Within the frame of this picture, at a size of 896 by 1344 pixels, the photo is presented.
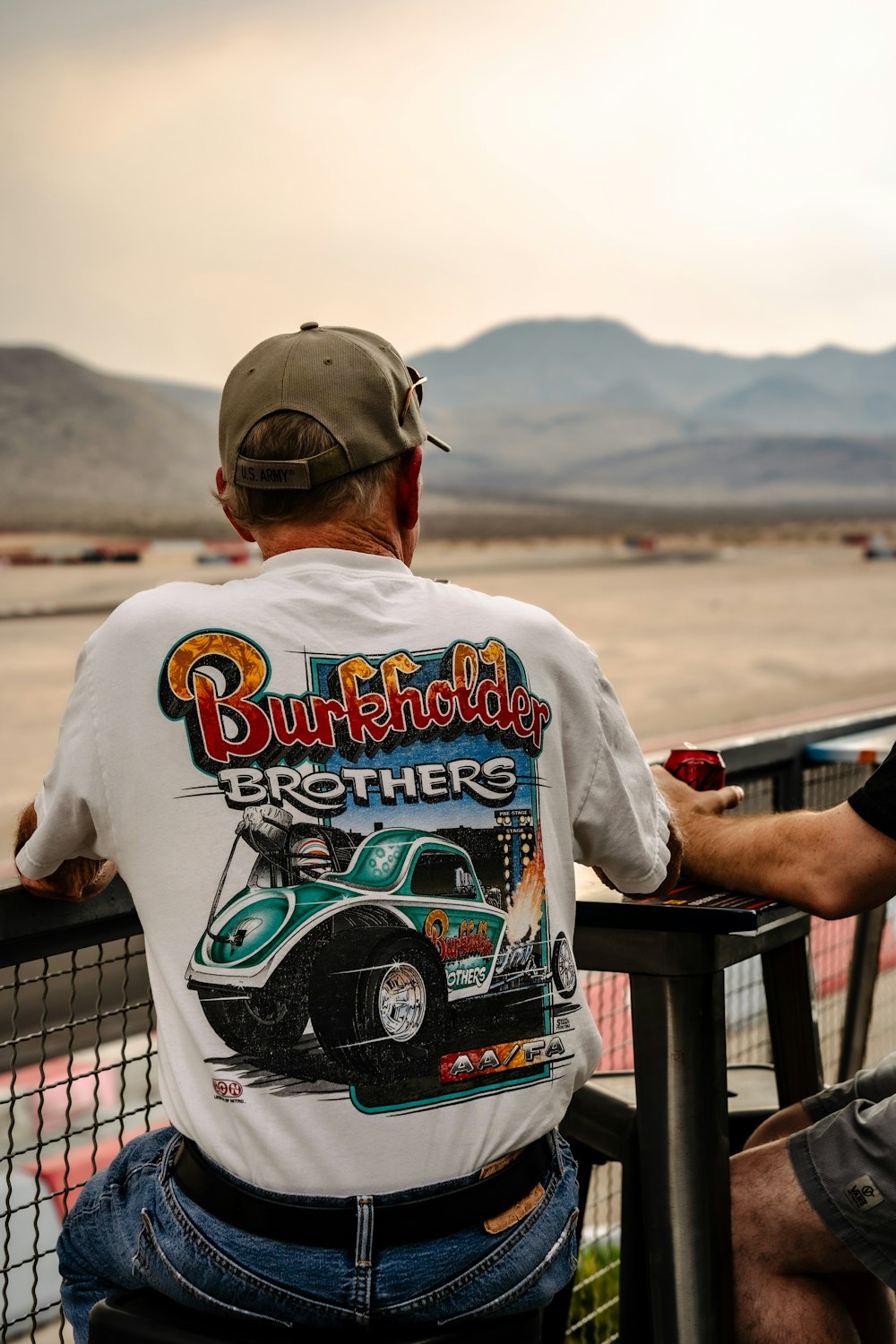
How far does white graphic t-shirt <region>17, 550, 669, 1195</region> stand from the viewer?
4.30ft

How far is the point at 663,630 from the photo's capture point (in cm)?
2470

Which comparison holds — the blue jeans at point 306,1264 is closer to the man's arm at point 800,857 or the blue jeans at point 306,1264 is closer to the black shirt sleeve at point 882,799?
the man's arm at point 800,857

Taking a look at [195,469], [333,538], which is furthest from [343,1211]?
[195,469]

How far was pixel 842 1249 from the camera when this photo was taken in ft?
5.65

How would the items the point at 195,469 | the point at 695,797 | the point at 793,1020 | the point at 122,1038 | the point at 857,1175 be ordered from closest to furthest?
the point at 857,1175 < the point at 695,797 < the point at 793,1020 < the point at 122,1038 < the point at 195,469

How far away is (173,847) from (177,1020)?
0.63 feet

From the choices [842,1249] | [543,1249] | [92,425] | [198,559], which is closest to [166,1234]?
[543,1249]

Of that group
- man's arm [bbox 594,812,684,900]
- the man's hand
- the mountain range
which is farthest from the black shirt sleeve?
the mountain range

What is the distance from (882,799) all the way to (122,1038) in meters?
1.68

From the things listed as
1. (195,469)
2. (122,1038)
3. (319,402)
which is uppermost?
(195,469)

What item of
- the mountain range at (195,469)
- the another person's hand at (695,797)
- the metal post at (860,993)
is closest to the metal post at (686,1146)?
the another person's hand at (695,797)

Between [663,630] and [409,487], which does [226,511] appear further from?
[663,630]

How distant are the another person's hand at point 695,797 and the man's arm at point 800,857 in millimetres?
22

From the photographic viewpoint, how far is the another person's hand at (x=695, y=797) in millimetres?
1962
